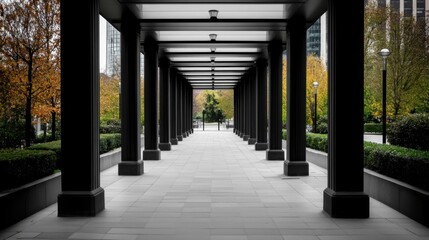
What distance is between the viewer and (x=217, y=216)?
25.7ft

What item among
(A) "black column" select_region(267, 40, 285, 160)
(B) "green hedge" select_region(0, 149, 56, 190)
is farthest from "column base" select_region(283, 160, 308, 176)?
(B) "green hedge" select_region(0, 149, 56, 190)

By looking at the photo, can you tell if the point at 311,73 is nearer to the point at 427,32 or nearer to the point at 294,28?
the point at 427,32

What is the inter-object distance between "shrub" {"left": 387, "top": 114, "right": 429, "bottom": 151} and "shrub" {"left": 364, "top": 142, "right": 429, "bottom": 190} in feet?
8.10

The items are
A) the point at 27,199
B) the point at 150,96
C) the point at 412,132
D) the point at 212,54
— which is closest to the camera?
the point at 27,199

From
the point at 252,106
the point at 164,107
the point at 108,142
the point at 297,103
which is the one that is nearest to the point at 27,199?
the point at 297,103

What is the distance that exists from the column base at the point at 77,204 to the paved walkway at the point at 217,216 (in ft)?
0.73

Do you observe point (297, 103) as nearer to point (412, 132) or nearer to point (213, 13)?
point (412, 132)

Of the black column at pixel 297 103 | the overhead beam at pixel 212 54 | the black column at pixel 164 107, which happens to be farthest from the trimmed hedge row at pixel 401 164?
the black column at pixel 164 107

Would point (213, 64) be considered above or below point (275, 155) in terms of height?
above

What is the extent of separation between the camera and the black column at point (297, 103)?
13203 mm

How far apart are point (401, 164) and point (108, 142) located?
11.6m

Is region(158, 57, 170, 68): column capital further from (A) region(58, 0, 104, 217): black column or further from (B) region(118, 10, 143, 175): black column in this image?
(A) region(58, 0, 104, 217): black column

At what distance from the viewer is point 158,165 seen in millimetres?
16297

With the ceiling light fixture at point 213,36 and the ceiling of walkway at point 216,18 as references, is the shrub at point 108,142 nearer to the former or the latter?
the ceiling of walkway at point 216,18
